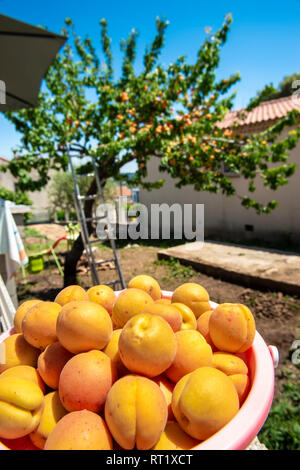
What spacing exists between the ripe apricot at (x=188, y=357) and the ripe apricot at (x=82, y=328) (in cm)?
26

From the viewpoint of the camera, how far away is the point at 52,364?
0.94 metres

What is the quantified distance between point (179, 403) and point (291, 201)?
932 centimetres

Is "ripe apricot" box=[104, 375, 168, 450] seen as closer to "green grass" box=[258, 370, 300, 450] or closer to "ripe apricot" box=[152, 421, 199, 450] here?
"ripe apricot" box=[152, 421, 199, 450]

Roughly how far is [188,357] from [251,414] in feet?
0.78

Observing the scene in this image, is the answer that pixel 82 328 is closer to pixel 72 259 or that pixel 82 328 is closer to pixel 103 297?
pixel 103 297

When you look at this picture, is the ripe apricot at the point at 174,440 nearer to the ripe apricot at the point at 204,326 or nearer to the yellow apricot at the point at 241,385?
the yellow apricot at the point at 241,385

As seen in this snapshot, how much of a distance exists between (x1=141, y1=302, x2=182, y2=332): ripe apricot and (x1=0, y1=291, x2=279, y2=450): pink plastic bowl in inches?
12.2

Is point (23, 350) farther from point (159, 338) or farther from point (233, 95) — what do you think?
point (233, 95)

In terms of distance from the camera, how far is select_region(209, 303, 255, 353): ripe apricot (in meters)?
1.02

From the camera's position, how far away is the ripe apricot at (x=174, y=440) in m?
0.75

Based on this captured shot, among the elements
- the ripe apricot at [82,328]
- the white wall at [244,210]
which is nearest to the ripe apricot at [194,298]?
the ripe apricot at [82,328]

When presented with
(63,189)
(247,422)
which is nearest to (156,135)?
(247,422)

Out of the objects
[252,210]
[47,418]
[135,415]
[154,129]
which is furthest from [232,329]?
[252,210]
